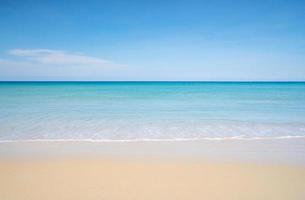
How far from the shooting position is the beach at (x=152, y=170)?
280 centimetres

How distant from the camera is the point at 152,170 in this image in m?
3.49

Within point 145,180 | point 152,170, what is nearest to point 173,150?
point 152,170

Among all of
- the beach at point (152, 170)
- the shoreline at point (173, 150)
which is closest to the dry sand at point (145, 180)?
the beach at point (152, 170)

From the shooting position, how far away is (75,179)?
3143mm

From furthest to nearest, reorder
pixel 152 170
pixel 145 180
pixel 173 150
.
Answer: pixel 173 150 → pixel 152 170 → pixel 145 180

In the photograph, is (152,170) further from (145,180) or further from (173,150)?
(173,150)

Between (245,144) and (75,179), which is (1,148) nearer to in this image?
(75,179)

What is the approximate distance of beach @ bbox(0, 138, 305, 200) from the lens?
280cm

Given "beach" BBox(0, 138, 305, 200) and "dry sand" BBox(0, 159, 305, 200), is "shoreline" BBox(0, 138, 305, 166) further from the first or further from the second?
"dry sand" BBox(0, 159, 305, 200)

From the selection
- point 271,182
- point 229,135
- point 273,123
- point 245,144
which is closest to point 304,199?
point 271,182

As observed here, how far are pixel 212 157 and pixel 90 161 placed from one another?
245 cm

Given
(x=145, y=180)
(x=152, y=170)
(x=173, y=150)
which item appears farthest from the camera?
(x=173, y=150)

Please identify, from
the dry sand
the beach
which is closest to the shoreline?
the beach

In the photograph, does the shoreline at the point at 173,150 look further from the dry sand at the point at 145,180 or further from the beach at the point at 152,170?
the dry sand at the point at 145,180
